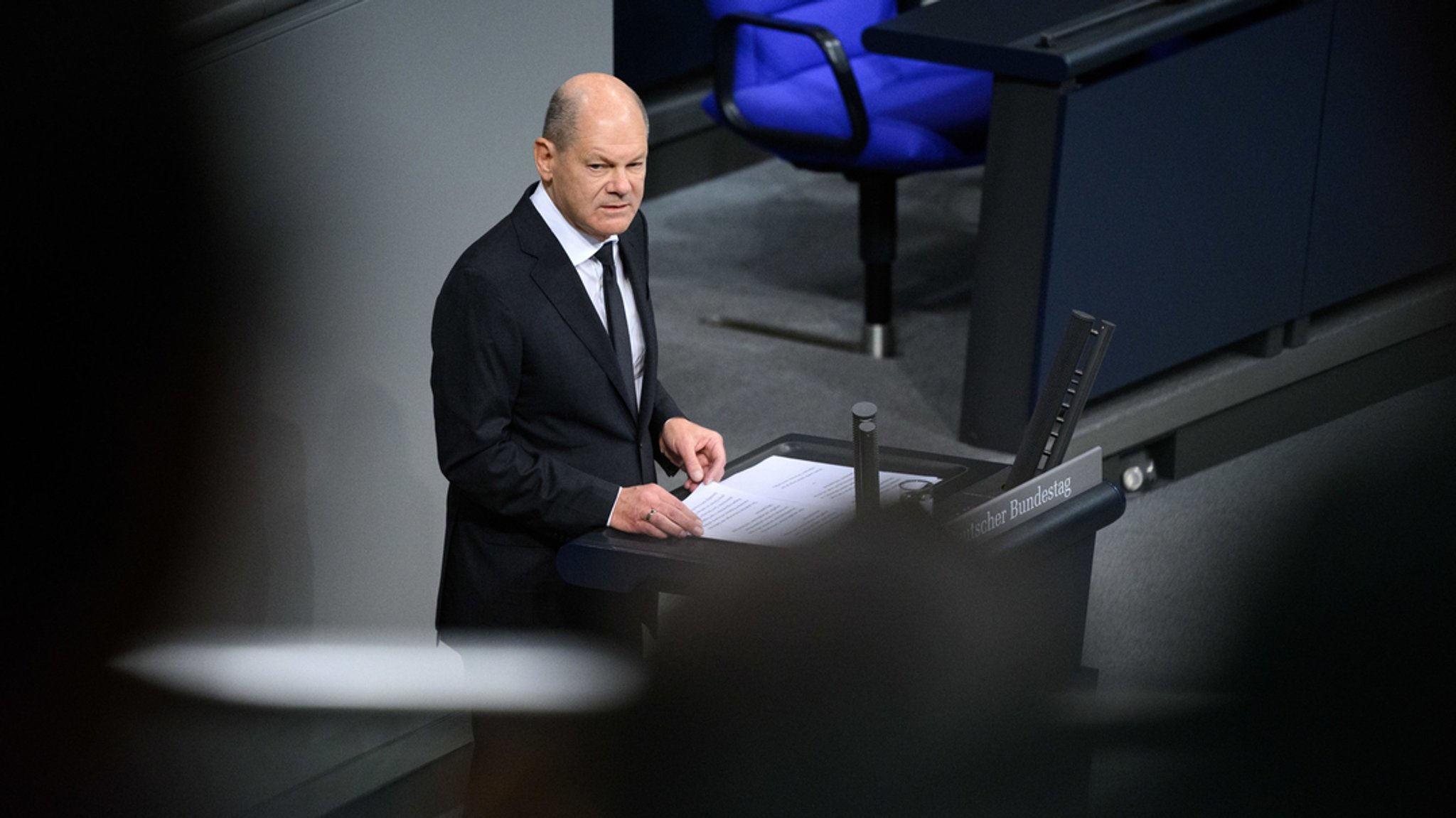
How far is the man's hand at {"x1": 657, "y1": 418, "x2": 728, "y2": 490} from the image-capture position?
6.55ft

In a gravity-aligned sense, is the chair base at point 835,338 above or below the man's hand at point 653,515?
below

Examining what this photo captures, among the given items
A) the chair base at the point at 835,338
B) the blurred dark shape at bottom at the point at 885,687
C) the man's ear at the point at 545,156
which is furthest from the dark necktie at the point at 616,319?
the chair base at the point at 835,338

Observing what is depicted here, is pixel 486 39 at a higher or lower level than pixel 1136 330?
higher

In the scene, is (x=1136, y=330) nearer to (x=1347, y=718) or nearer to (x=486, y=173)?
(x=486, y=173)

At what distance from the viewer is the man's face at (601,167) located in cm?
180

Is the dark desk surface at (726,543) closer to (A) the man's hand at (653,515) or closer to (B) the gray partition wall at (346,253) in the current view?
(A) the man's hand at (653,515)

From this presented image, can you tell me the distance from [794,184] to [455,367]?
357 cm

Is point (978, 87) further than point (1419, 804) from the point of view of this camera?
Yes

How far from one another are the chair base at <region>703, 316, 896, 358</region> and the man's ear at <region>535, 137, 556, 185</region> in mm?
2195

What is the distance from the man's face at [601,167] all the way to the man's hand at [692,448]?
0.88ft

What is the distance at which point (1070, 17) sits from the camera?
3.34 meters

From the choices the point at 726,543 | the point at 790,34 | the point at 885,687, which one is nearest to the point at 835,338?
the point at 790,34

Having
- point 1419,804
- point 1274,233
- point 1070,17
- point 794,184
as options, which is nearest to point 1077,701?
point 1419,804

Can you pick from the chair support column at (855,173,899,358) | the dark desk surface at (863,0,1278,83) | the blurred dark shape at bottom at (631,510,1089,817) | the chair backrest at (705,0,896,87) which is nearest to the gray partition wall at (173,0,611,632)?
the dark desk surface at (863,0,1278,83)
